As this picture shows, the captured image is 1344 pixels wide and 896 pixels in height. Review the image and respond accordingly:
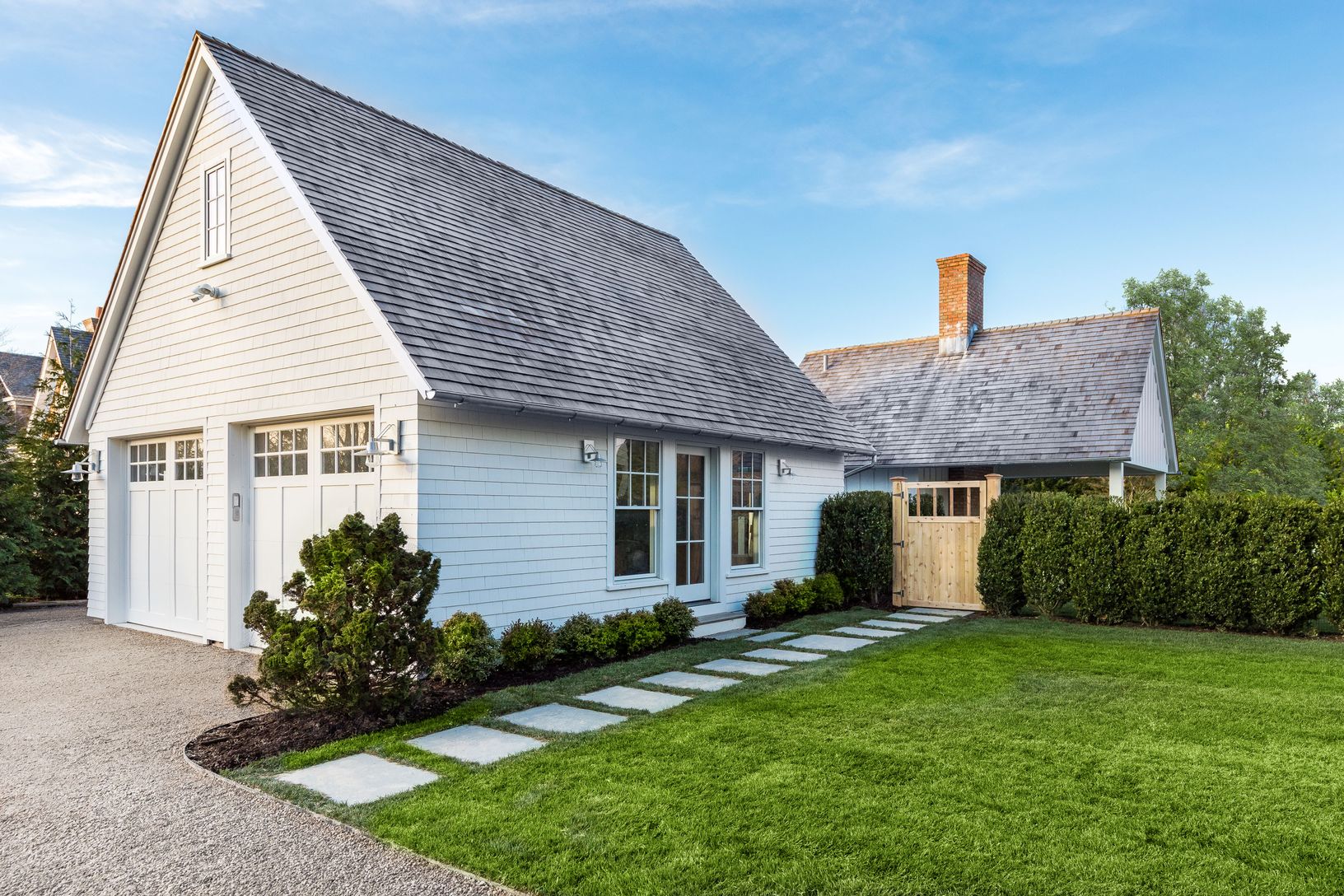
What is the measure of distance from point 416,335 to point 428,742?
144 inches

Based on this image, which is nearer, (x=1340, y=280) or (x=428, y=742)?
(x=428, y=742)

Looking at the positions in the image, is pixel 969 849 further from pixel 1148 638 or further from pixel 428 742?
pixel 1148 638

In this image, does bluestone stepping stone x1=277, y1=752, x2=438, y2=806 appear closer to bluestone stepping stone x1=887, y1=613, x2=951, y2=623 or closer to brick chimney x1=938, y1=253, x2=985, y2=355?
bluestone stepping stone x1=887, y1=613, x2=951, y2=623

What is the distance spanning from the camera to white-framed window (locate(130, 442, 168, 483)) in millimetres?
10570

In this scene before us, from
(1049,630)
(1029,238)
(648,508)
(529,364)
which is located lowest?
(1049,630)

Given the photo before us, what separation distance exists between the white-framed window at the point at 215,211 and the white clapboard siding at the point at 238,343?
105mm

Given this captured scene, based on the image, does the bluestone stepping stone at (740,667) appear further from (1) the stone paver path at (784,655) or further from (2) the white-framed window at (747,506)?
(2) the white-framed window at (747,506)

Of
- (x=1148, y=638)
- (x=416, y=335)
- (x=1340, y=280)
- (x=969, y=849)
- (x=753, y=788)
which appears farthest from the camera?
(x=1340, y=280)

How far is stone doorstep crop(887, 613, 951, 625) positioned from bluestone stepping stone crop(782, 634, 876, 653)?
1.96 m

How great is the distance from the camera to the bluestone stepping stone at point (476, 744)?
199 inches

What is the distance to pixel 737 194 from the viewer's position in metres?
17.2

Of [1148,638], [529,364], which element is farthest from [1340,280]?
[529,364]

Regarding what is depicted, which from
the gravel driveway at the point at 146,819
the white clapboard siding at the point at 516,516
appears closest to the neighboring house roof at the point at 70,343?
the gravel driveway at the point at 146,819

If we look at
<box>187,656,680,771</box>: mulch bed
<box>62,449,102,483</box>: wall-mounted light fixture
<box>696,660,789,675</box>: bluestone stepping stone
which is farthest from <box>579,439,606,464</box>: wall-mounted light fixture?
<box>62,449,102,483</box>: wall-mounted light fixture
